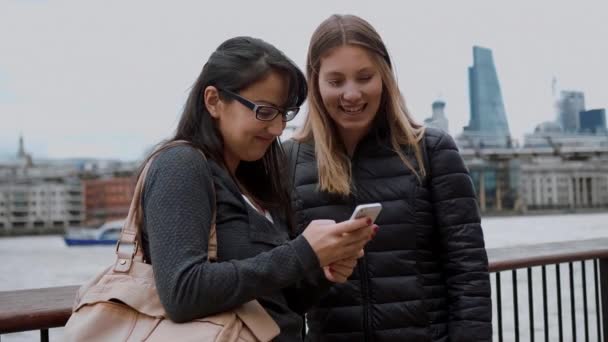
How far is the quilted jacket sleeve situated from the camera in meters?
1.09

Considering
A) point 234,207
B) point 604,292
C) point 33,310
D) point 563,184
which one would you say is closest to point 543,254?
point 604,292

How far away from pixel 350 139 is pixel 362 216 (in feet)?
1.50

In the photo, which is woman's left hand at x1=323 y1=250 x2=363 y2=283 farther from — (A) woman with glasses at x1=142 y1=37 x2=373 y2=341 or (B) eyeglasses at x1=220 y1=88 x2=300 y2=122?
(B) eyeglasses at x1=220 y1=88 x2=300 y2=122

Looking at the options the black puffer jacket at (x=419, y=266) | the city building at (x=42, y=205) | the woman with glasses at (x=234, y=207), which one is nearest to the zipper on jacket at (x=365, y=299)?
the black puffer jacket at (x=419, y=266)

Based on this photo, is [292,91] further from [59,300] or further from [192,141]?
[59,300]

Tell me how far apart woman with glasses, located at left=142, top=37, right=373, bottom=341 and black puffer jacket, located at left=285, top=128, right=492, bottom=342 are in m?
0.25

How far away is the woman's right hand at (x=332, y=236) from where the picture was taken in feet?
2.40

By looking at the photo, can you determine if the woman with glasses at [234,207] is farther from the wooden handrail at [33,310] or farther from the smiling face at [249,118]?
the wooden handrail at [33,310]

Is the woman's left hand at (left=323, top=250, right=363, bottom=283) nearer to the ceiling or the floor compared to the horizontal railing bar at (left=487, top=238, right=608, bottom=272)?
nearer to the ceiling

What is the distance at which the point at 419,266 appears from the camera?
111 centimetres

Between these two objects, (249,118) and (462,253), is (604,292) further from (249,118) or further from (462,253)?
(249,118)

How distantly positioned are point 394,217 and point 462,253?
13 centimetres

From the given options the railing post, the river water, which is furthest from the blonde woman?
the river water

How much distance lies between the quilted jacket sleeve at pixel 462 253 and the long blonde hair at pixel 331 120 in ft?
0.18
